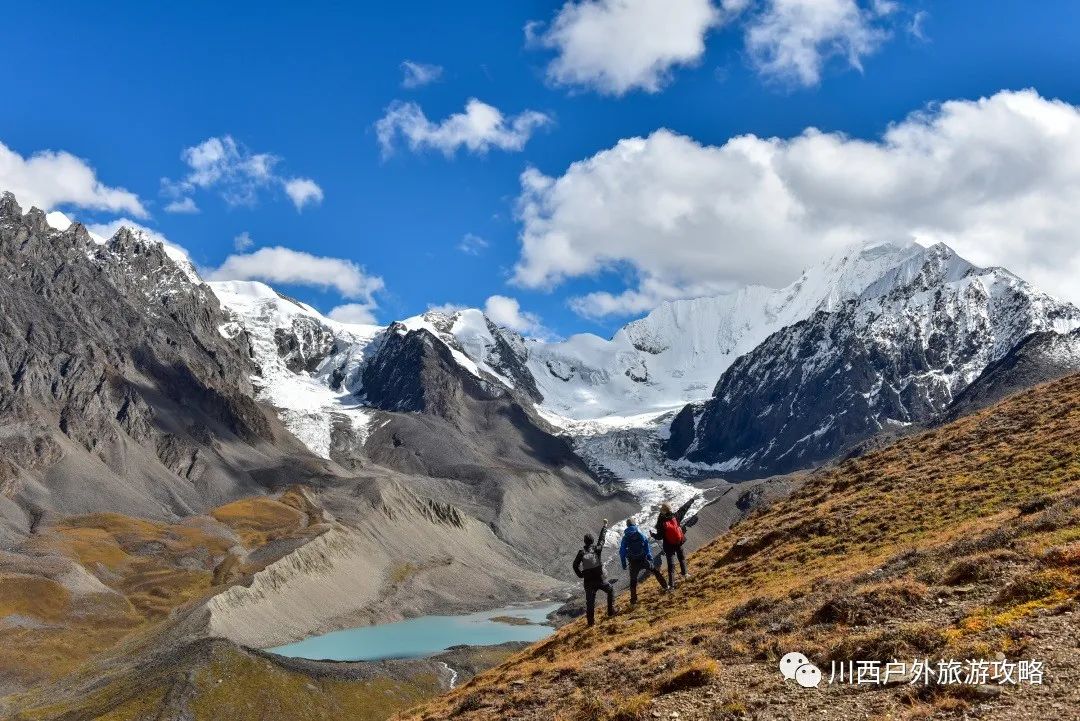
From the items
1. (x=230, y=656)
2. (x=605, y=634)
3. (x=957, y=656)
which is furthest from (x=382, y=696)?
(x=957, y=656)

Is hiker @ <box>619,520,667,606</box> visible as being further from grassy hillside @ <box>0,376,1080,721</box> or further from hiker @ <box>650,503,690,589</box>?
grassy hillside @ <box>0,376,1080,721</box>

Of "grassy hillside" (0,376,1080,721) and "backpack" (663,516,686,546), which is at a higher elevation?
"backpack" (663,516,686,546)

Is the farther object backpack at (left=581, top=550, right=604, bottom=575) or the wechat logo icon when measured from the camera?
backpack at (left=581, top=550, right=604, bottom=575)

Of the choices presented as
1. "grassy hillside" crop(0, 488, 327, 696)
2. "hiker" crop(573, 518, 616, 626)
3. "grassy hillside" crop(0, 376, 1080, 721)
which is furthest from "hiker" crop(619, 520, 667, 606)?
"grassy hillside" crop(0, 488, 327, 696)

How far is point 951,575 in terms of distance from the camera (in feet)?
69.9

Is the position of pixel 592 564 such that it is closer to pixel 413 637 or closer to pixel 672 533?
pixel 672 533

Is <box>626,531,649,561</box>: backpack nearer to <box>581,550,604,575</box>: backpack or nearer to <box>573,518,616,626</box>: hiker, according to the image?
<box>573,518,616,626</box>: hiker

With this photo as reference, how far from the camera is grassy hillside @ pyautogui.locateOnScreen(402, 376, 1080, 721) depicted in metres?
16.7

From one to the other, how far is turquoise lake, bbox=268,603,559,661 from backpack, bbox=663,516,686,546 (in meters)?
114

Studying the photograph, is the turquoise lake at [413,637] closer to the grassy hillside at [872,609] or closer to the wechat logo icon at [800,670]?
the grassy hillside at [872,609]

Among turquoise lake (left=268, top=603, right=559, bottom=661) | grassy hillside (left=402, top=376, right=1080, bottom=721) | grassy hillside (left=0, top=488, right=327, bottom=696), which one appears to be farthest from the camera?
turquoise lake (left=268, top=603, right=559, bottom=661)

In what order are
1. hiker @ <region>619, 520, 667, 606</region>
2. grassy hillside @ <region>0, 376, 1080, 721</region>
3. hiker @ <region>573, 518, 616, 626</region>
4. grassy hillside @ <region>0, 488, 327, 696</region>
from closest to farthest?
grassy hillside @ <region>0, 376, 1080, 721</region> → hiker @ <region>619, 520, 667, 606</region> → hiker @ <region>573, 518, 616, 626</region> → grassy hillside @ <region>0, 488, 327, 696</region>

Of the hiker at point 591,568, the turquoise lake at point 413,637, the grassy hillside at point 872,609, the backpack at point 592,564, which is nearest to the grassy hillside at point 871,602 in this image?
the grassy hillside at point 872,609

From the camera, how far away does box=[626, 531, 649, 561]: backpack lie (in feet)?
99.8
